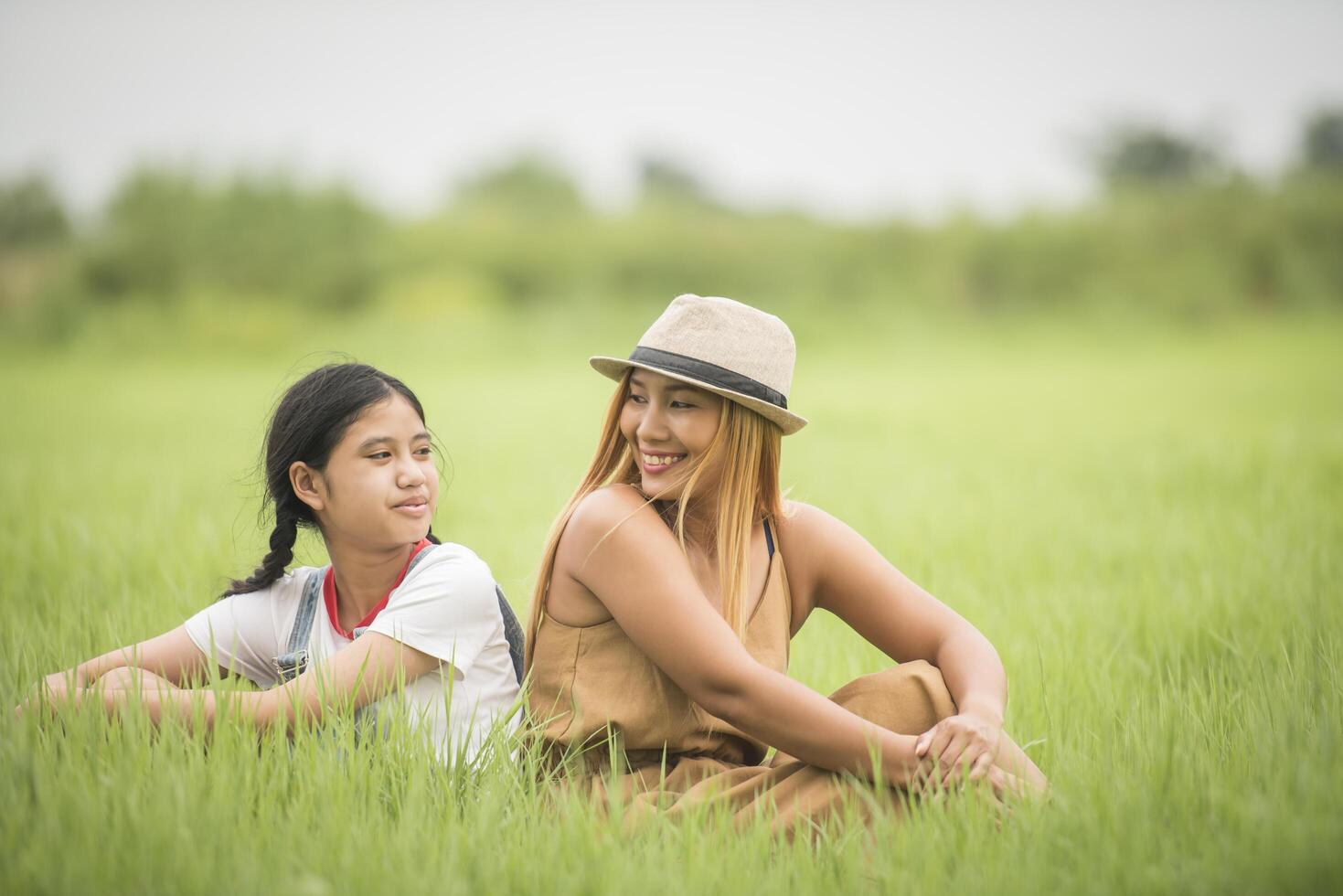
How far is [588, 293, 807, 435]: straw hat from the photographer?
6.95ft

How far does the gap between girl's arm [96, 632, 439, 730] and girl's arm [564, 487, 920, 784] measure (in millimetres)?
438

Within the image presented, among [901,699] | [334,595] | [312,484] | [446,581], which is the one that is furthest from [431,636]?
[901,699]

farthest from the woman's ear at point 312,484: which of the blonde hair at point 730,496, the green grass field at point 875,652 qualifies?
the blonde hair at point 730,496

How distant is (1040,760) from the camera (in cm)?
241

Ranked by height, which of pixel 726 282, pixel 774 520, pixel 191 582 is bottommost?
pixel 191 582

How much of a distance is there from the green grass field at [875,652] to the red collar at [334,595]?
28 centimetres

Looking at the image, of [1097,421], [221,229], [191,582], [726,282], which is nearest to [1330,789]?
[191,582]

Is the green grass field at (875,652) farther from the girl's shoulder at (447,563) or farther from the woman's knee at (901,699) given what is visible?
the girl's shoulder at (447,563)

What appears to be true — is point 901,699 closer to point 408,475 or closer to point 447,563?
point 447,563

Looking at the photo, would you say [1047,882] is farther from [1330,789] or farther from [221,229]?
[221,229]

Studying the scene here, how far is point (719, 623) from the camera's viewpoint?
2.01 m

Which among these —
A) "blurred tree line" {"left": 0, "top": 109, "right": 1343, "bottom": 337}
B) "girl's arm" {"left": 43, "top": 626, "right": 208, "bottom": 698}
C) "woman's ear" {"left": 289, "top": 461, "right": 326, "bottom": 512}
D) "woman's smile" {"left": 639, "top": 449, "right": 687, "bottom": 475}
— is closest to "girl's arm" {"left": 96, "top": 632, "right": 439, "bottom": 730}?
"girl's arm" {"left": 43, "top": 626, "right": 208, "bottom": 698}

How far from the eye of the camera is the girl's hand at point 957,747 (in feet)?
6.48

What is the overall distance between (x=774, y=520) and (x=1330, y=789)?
1.11 meters
